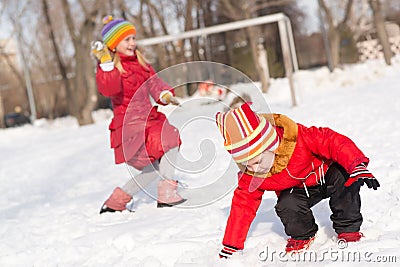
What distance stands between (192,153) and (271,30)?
21885 mm

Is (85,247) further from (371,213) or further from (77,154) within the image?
(77,154)

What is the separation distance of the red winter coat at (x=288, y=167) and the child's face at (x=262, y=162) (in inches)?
1.1

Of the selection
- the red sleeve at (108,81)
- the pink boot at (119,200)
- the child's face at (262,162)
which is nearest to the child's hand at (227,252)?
the child's face at (262,162)

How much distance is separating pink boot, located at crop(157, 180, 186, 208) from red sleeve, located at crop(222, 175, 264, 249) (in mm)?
1242

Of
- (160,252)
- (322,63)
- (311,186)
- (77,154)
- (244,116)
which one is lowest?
(322,63)

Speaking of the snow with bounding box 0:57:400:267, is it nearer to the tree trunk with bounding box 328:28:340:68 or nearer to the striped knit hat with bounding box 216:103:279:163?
the striped knit hat with bounding box 216:103:279:163

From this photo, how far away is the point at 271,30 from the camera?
26578mm

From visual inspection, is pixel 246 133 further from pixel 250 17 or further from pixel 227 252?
pixel 250 17

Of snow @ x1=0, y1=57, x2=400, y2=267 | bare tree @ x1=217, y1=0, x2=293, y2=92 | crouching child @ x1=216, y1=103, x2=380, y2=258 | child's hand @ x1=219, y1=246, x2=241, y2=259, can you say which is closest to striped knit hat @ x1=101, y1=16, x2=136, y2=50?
snow @ x1=0, y1=57, x2=400, y2=267

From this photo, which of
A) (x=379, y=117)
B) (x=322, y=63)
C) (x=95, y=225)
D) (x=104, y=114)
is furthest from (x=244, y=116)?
(x=322, y=63)

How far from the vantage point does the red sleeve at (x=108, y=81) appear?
11.3 ft

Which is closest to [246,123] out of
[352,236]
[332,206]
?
[332,206]

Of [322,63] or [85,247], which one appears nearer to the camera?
[85,247]

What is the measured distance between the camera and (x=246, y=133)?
226 centimetres
